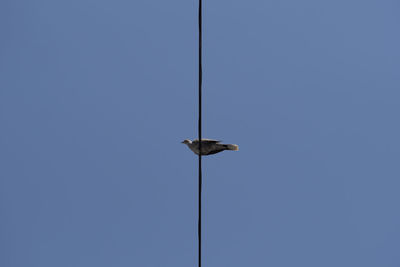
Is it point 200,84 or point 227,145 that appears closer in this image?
point 200,84

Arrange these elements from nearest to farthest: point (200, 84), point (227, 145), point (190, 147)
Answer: point (200, 84) < point (227, 145) < point (190, 147)

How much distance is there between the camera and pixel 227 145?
4074mm

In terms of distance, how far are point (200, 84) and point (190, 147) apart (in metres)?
1.63

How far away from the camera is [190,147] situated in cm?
443

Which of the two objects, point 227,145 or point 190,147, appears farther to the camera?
point 190,147

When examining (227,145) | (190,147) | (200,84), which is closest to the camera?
(200,84)

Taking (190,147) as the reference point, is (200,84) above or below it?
above

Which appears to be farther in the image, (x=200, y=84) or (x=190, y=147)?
(x=190, y=147)

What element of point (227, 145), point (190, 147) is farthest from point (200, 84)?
point (190, 147)

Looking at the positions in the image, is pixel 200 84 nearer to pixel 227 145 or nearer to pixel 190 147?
pixel 227 145

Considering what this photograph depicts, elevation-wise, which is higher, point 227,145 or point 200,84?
point 200,84

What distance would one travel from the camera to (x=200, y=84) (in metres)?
2.89

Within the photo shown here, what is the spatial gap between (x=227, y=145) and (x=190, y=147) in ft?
1.74
